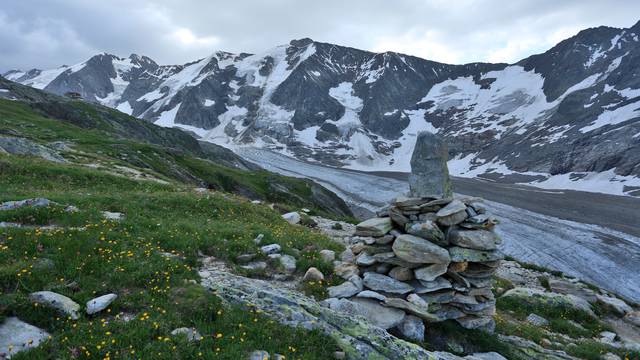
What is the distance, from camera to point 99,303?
395 inches

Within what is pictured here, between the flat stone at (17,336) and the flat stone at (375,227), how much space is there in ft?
35.1

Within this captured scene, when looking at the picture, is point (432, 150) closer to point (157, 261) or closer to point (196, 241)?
point (196, 241)

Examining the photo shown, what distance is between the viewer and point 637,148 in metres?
161

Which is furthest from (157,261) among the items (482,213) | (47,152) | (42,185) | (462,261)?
(47,152)

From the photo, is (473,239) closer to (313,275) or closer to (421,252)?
(421,252)

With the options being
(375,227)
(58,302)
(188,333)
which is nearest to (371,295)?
(375,227)

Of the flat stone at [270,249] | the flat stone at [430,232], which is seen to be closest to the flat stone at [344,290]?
the flat stone at [430,232]

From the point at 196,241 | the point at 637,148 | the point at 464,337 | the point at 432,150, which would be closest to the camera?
the point at 464,337

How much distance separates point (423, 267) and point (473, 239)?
215 cm

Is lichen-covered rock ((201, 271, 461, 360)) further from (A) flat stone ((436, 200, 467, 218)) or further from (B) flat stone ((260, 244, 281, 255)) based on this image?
(A) flat stone ((436, 200, 467, 218))

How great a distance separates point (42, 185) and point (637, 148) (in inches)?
7755

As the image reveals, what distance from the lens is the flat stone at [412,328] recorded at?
41.7 ft

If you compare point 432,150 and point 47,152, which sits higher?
point 432,150

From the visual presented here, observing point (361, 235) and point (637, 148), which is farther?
point (637, 148)
